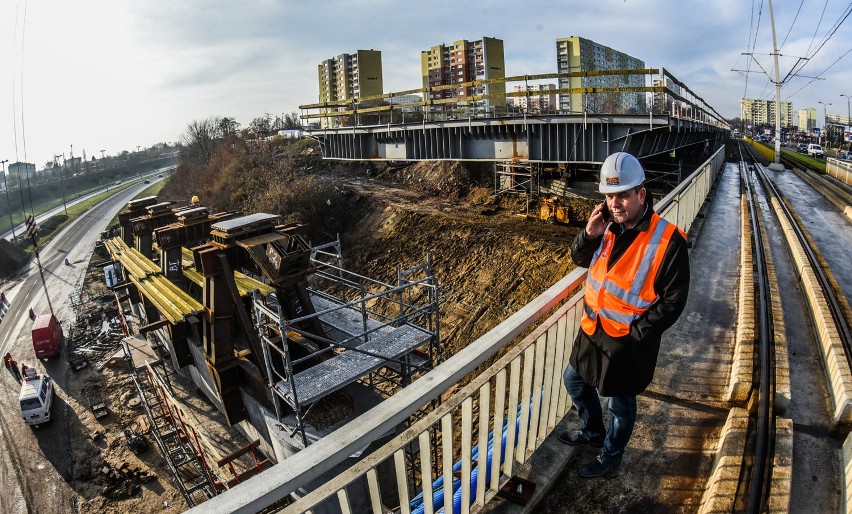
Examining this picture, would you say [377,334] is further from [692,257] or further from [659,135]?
[659,135]

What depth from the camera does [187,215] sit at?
11141 mm

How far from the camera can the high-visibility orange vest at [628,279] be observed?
242cm

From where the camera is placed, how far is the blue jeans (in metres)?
2.83

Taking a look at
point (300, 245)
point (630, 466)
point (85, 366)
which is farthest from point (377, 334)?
point (85, 366)

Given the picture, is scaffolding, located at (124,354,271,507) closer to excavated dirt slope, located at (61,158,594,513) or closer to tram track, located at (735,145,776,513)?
excavated dirt slope, located at (61,158,594,513)

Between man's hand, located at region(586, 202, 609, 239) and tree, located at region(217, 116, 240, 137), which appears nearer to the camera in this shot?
man's hand, located at region(586, 202, 609, 239)

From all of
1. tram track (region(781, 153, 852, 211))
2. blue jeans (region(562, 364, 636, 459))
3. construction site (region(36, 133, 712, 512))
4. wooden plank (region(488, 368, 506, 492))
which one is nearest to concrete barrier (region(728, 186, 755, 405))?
blue jeans (region(562, 364, 636, 459))

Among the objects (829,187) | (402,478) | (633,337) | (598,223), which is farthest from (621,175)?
(829,187)

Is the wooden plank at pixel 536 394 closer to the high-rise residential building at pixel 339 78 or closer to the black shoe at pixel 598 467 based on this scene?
the black shoe at pixel 598 467

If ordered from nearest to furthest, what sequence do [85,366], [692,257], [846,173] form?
[692,257], [85,366], [846,173]

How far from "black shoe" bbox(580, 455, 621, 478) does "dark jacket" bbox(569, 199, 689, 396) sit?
24.6 inches

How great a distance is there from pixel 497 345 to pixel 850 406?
9.68 feet

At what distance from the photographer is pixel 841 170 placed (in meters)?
24.2

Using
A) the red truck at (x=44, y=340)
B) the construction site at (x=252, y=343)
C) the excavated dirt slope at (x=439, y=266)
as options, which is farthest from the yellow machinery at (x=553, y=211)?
the red truck at (x=44, y=340)
